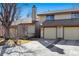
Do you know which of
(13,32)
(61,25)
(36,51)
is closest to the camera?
(36,51)

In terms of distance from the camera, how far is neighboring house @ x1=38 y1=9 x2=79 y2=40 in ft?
50.8

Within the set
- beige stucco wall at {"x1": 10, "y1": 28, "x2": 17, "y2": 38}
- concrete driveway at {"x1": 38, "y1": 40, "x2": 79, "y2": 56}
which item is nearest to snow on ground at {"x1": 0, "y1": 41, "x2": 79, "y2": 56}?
concrete driveway at {"x1": 38, "y1": 40, "x2": 79, "y2": 56}

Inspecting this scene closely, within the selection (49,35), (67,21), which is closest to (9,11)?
(49,35)

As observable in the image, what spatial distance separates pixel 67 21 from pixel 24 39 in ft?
18.8

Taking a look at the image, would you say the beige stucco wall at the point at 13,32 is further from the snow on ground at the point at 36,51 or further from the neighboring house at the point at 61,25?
the neighboring house at the point at 61,25

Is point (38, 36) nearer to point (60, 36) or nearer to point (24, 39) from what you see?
point (60, 36)

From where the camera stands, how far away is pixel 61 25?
16.6 m

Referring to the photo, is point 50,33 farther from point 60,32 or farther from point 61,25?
point 61,25

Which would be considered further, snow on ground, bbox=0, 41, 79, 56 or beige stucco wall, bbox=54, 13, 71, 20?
beige stucco wall, bbox=54, 13, 71, 20

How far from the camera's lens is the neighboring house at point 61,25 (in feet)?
50.8

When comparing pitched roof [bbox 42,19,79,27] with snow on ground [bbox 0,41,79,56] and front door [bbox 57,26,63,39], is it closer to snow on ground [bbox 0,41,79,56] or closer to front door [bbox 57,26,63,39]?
front door [bbox 57,26,63,39]

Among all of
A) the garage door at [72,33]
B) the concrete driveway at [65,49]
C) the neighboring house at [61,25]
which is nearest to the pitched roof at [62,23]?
the neighboring house at [61,25]

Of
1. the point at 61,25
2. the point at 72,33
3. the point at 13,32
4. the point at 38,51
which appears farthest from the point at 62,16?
the point at 38,51

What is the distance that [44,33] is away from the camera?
55.0 ft
